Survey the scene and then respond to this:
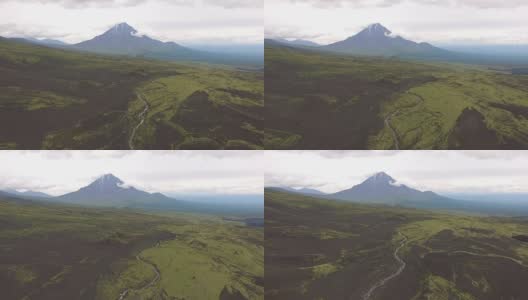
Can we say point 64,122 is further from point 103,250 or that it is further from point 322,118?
point 322,118

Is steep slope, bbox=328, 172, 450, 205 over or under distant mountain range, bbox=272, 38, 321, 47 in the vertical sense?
under

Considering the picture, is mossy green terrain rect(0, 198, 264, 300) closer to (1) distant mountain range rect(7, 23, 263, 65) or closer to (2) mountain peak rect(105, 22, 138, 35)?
(1) distant mountain range rect(7, 23, 263, 65)

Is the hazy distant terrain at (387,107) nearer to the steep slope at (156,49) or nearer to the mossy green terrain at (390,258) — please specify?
the steep slope at (156,49)

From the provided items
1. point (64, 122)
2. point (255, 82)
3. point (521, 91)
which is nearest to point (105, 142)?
point (64, 122)

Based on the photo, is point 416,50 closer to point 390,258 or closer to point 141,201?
point 390,258

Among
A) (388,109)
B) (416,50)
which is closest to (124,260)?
(388,109)

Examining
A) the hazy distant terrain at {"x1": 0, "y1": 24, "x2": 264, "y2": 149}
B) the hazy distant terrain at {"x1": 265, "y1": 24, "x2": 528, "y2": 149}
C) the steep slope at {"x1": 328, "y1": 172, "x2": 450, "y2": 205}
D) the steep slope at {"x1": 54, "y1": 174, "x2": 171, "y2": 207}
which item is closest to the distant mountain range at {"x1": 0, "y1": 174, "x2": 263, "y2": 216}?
the steep slope at {"x1": 54, "y1": 174, "x2": 171, "y2": 207}
